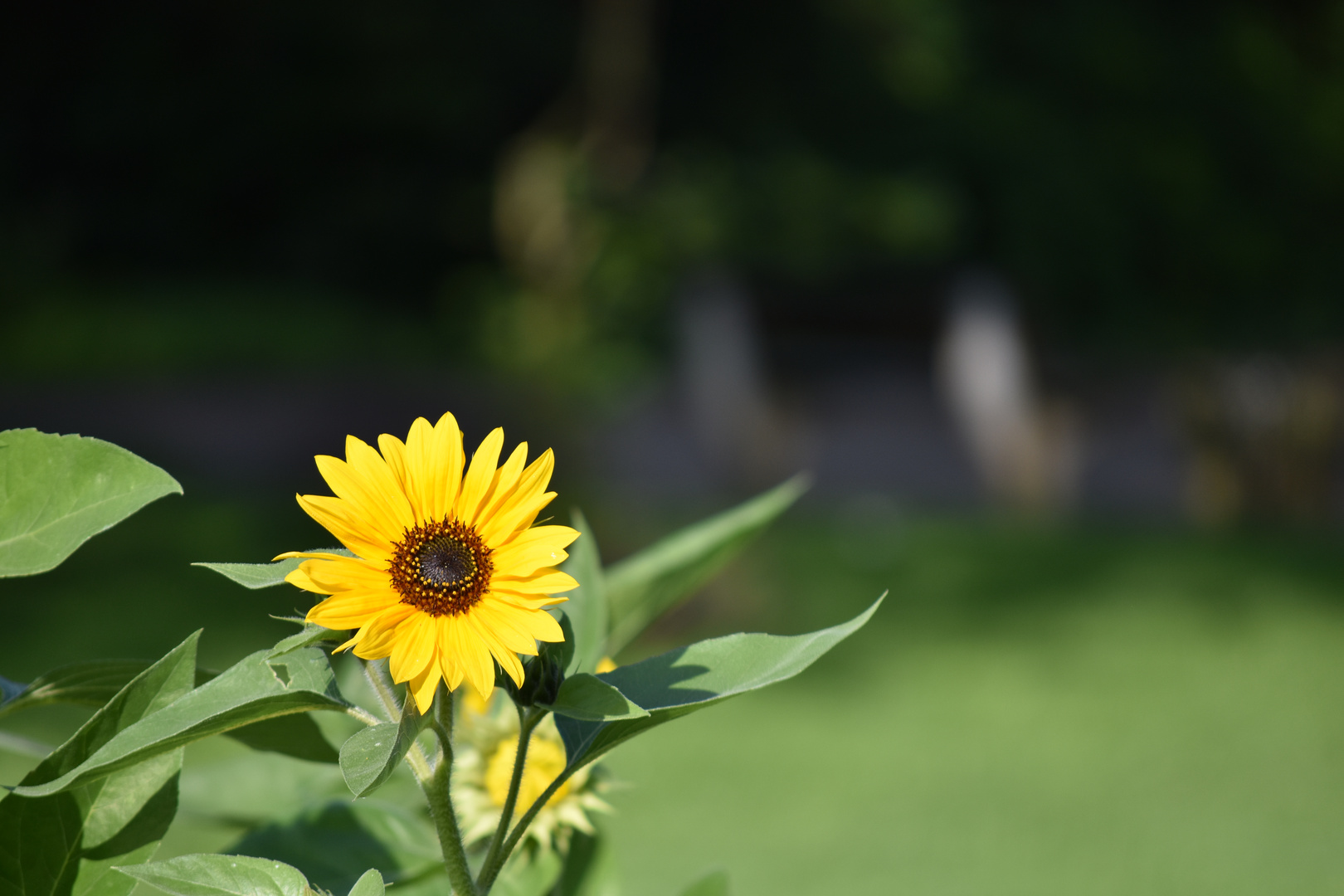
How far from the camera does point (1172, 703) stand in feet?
9.40

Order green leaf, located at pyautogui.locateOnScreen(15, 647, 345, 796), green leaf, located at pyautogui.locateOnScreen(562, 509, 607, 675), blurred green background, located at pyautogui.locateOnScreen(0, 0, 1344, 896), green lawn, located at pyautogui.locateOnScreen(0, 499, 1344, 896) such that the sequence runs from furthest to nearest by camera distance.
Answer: blurred green background, located at pyautogui.locateOnScreen(0, 0, 1344, 896)
green lawn, located at pyautogui.locateOnScreen(0, 499, 1344, 896)
green leaf, located at pyautogui.locateOnScreen(562, 509, 607, 675)
green leaf, located at pyautogui.locateOnScreen(15, 647, 345, 796)

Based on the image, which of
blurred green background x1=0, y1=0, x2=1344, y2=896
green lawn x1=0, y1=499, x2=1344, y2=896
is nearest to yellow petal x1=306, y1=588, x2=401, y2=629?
green lawn x1=0, y1=499, x2=1344, y2=896

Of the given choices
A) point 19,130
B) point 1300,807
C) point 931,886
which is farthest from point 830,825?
point 19,130

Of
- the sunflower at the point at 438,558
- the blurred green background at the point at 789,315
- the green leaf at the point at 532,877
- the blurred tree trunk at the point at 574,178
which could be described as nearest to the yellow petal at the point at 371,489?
the sunflower at the point at 438,558

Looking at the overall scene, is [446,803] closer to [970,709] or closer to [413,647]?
[413,647]

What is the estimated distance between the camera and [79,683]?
0.23 metres

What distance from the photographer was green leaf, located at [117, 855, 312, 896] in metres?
0.19

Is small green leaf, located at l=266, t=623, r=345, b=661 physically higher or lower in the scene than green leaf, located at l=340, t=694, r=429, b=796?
higher

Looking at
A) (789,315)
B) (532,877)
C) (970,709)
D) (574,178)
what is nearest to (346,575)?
(532,877)

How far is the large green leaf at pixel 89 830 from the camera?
0.21m

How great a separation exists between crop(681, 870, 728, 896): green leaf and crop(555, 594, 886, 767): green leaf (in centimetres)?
8

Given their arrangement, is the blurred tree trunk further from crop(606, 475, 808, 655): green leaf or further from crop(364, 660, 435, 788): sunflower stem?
crop(364, 660, 435, 788): sunflower stem

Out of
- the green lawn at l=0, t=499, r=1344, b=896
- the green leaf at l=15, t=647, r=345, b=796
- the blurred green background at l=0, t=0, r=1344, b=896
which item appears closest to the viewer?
the green leaf at l=15, t=647, r=345, b=796

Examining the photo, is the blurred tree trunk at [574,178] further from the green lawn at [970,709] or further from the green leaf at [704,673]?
the green leaf at [704,673]
